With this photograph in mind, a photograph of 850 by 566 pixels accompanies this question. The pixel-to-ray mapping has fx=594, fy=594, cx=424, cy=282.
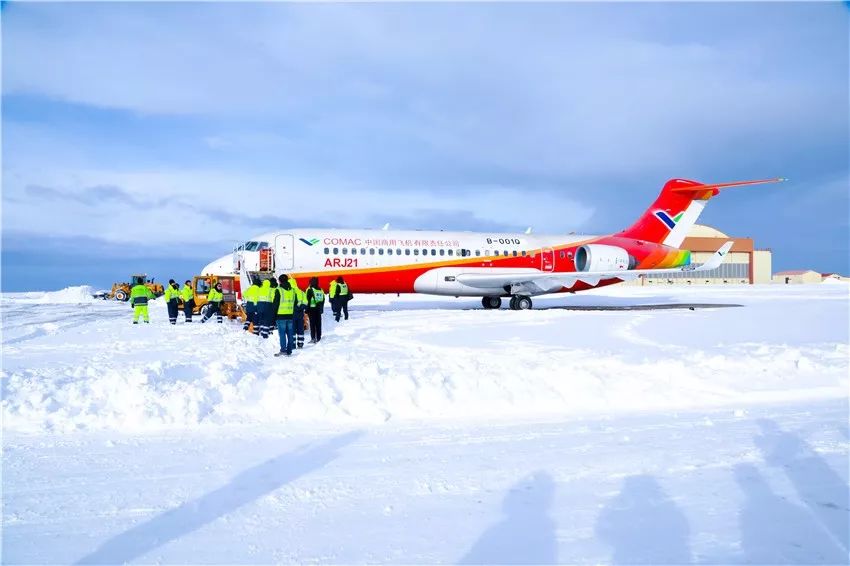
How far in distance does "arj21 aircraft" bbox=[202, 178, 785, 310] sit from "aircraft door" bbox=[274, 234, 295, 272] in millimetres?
37

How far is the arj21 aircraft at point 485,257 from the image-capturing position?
22.3 meters

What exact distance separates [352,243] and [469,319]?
6.18 metres

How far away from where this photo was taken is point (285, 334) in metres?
11.5

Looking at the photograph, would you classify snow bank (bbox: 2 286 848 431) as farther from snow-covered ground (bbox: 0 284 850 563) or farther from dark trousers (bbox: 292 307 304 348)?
dark trousers (bbox: 292 307 304 348)

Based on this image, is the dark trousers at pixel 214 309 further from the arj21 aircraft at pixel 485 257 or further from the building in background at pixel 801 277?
the building in background at pixel 801 277

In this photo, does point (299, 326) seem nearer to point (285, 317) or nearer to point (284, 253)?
point (285, 317)

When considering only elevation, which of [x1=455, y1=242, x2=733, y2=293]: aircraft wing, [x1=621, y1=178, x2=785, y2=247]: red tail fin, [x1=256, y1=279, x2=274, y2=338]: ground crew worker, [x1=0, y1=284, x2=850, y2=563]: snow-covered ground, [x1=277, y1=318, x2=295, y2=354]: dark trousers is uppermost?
[x1=621, y1=178, x2=785, y2=247]: red tail fin

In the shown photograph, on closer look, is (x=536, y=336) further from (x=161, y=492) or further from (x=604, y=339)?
(x=161, y=492)

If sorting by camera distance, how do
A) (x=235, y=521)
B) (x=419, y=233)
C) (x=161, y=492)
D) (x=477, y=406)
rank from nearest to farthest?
(x=235, y=521) < (x=161, y=492) < (x=477, y=406) < (x=419, y=233)

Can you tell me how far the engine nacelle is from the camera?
25.7m

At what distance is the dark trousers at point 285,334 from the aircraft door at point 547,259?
16.7 m

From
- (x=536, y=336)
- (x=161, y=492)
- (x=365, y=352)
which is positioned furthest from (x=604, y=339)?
(x=161, y=492)

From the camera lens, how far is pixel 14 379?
25.7 feet

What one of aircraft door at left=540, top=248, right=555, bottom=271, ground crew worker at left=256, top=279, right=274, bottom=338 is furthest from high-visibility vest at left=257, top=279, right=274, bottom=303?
aircraft door at left=540, top=248, right=555, bottom=271
